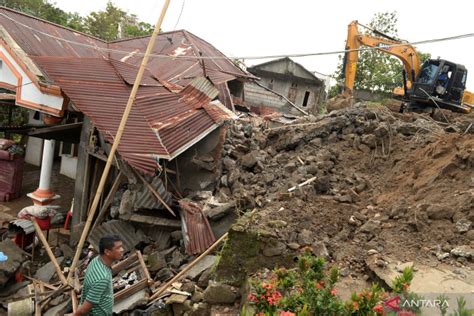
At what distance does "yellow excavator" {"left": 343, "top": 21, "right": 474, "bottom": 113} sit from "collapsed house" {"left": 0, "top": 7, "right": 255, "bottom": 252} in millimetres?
5435

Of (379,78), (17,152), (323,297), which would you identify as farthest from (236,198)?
(379,78)

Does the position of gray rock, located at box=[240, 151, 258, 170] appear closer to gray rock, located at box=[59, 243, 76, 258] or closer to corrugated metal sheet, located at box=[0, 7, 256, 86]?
corrugated metal sheet, located at box=[0, 7, 256, 86]

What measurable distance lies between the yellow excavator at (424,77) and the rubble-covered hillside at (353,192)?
3.45m

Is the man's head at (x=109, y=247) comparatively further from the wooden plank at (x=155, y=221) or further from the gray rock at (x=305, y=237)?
the wooden plank at (x=155, y=221)

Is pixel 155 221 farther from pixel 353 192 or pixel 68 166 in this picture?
pixel 68 166

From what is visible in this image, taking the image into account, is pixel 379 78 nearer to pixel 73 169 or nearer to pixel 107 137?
pixel 73 169

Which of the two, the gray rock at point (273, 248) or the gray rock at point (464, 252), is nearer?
the gray rock at point (464, 252)

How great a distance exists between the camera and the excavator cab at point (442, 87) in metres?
11.1

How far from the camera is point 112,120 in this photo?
21.8 feet

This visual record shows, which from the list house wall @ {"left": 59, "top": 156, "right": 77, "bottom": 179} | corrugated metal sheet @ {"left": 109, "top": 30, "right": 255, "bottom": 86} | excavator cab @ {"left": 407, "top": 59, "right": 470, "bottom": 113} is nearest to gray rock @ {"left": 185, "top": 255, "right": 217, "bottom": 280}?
corrugated metal sheet @ {"left": 109, "top": 30, "right": 255, "bottom": 86}

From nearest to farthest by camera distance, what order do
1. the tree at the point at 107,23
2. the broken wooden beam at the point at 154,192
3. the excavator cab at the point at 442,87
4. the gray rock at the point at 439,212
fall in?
the gray rock at the point at 439,212, the broken wooden beam at the point at 154,192, the excavator cab at the point at 442,87, the tree at the point at 107,23

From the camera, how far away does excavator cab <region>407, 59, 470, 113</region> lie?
11.1 meters

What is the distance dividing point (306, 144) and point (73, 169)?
8792 millimetres

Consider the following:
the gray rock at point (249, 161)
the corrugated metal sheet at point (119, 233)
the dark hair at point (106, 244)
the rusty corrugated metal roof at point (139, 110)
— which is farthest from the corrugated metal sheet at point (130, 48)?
the dark hair at point (106, 244)
